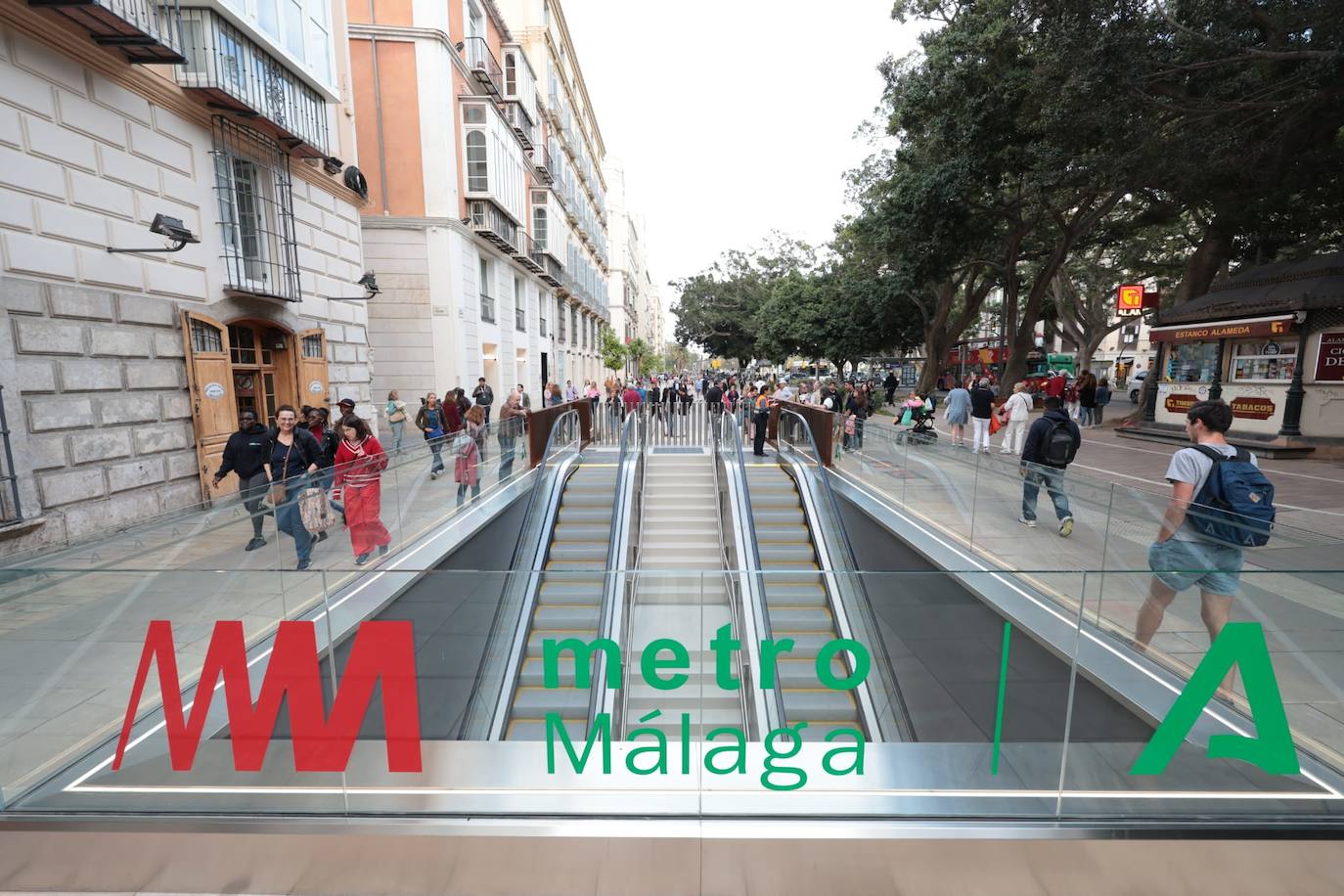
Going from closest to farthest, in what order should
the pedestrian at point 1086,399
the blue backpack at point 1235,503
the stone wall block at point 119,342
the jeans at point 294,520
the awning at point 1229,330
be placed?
1. the blue backpack at point 1235,503
2. the jeans at point 294,520
3. the stone wall block at point 119,342
4. the awning at point 1229,330
5. the pedestrian at point 1086,399

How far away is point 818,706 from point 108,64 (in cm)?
1036

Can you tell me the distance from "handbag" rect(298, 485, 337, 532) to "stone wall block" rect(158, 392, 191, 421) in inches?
144

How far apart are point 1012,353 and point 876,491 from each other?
1421 cm

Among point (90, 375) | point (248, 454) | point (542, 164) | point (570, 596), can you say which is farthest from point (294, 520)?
point (542, 164)

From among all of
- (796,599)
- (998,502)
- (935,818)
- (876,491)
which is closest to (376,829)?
(935,818)

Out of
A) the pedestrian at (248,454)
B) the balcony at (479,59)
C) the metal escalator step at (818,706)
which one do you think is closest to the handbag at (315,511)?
the pedestrian at (248,454)

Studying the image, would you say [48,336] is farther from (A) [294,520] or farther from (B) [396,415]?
(B) [396,415]

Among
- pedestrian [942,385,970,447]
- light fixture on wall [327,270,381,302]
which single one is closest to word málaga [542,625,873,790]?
pedestrian [942,385,970,447]

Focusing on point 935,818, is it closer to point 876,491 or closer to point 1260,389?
point 876,491

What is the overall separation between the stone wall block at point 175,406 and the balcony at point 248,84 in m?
3.95

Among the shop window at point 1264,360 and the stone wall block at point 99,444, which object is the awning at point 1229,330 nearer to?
the shop window at point 1264,360

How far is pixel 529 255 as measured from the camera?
21625 mm

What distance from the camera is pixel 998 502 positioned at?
21.5 ft

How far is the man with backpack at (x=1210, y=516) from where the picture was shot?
10.6 ft
